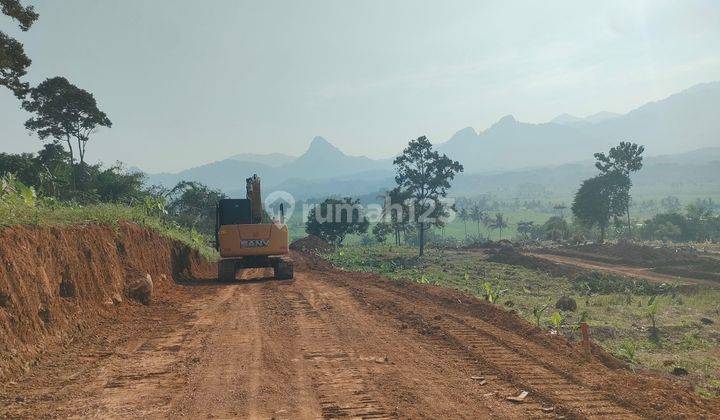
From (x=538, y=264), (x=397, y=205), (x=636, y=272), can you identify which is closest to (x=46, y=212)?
(x=538, y=264)

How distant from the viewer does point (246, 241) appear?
19312 millimetres

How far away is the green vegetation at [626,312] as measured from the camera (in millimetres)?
11586

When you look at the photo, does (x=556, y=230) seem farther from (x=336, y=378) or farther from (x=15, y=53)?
(x=336, y=378)

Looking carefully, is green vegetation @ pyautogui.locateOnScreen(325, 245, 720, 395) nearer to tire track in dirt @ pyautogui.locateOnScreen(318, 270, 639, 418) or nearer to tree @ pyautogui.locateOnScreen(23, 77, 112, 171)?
tire track in dirt @ pyautogui.locateOnScreen(318, 270, 639, 418)

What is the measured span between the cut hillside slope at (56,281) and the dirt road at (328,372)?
0.37 metres

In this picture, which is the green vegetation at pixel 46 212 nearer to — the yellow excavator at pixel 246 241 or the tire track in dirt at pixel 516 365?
the yellow excavator at pixel 246 241

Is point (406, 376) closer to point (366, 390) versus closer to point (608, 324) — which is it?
point (366, 390)

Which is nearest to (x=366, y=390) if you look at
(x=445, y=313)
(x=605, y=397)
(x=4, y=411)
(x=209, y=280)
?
(x=605, y=397)

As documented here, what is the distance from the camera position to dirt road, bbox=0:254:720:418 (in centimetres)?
594

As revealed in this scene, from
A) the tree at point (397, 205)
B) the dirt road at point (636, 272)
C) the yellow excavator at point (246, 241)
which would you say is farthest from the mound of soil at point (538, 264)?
the yellow excavator at point (246, 241)

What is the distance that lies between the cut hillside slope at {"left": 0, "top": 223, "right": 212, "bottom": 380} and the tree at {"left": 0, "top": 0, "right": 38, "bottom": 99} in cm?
1019

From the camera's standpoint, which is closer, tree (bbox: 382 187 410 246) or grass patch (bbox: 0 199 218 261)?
grass patch (bbox: 0 199 218 261)

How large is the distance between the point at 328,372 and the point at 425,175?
45405mm

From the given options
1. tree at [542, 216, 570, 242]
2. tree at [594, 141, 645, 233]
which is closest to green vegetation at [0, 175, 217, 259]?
tree at [594, 141, 645, 233]
